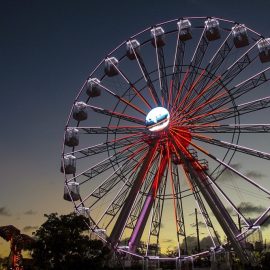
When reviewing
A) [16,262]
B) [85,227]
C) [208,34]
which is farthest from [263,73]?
[16,262]

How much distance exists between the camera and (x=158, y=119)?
28562mm

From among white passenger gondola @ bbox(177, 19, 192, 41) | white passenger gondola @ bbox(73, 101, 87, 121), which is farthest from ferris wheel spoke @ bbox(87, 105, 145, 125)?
white passenger gondola @ bbox(177, 19, 192, 41)

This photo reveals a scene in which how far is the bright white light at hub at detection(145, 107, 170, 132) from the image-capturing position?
1121 inches

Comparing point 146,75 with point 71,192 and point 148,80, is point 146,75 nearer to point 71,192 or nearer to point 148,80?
point 148,80

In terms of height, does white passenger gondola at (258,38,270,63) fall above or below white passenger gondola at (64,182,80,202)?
above

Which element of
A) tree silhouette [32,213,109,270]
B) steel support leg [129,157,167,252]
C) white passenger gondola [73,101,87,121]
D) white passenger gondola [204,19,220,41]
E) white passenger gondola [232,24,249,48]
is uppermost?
white passenger gondola [204,19,220,41]

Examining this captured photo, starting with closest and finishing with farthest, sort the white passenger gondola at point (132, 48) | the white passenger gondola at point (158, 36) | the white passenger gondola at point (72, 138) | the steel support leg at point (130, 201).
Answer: the steel support leg at point (130, 201)
the white passenger gondola at point (72, 138)
the white passenger gondola at point (158, 36)
the white passenger gondola at point (132, 48)

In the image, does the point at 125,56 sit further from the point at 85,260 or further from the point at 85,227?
the point at 85,260

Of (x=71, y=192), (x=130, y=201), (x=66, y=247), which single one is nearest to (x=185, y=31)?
(x=130, y=201)

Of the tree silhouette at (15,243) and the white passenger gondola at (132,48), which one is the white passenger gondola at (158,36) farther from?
the tree silhouette at (15,243)

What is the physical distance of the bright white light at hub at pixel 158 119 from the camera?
93.4 ft

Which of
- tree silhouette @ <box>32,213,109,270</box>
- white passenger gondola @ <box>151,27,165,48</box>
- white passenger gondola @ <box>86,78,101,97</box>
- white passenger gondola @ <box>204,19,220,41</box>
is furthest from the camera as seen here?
white passenger gondola @ <box>86,78,101,97</box>

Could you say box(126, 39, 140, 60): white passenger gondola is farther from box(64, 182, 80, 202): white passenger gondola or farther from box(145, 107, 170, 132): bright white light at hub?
box(64, 182, 80, 202): white passenger gondola

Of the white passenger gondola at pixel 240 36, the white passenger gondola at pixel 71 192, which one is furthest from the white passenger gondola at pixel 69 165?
the white passenger gondola at pixel 240 36
